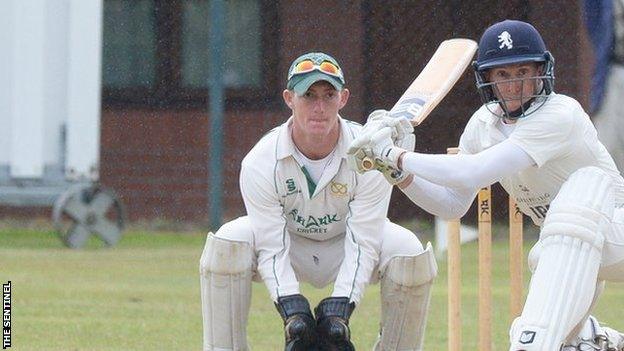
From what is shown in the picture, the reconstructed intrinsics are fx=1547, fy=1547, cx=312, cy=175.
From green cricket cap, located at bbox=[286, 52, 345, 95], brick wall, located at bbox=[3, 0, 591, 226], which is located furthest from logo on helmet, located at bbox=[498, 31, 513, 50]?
brick wall, located at bbox=[3, 0, 591, 226]

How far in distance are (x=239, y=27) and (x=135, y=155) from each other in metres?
1.33

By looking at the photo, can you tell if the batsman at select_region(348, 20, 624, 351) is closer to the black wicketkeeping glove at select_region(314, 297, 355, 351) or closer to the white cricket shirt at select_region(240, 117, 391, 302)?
the white cricket shirt at select_region(240, 117, 391, 302)

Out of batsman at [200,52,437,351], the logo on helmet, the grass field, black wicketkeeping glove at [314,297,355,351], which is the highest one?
the logo on helmet

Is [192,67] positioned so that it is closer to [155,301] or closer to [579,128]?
[155,301]

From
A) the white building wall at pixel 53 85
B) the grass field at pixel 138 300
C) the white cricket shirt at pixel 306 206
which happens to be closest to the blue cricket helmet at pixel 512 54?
the white cricket shirt at pixel 306 206

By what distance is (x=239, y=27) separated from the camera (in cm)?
1245

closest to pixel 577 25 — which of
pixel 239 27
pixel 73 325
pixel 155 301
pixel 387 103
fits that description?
pixel 387 103

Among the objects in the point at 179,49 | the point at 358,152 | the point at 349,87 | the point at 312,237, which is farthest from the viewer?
the point at 179,49

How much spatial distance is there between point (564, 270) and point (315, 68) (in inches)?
41.1

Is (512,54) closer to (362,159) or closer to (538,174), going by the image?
(538,174)

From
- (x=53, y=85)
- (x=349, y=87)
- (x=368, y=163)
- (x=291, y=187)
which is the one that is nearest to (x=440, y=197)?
(x=368, y=163)

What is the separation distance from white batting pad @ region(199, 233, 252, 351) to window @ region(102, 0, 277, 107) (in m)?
7.66

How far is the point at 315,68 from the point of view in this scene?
4.77 metres

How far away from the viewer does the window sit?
1244cm
